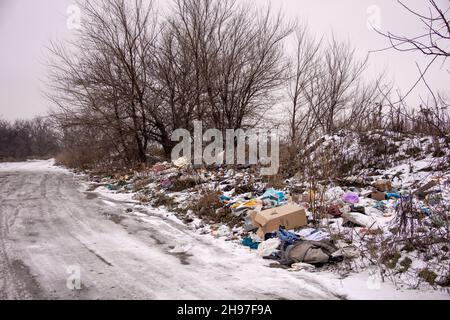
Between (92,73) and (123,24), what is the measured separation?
6.44 feet

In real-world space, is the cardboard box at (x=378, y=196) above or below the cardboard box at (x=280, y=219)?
above

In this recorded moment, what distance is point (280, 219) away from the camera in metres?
4.72

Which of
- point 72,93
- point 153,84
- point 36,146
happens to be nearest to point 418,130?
point 153,84

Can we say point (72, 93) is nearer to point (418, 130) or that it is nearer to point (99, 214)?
point (99, 214)

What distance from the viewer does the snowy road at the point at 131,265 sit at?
124 inches

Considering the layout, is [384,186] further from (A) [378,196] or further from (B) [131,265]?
(B) [131,265]

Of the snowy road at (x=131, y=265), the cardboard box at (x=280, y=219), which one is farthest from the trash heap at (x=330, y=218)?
the snowy road at (x=131, y=265)

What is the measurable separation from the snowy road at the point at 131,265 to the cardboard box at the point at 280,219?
428 millimetres

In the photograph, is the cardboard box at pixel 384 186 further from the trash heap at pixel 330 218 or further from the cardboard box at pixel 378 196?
the cardboard box at pixel 378 196

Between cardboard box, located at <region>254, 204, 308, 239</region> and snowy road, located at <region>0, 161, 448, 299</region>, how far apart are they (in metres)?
0.43

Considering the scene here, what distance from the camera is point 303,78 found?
1372cm

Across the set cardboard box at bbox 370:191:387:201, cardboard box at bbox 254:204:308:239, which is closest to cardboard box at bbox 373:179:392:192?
cardboard box at bbox 370:191:387:201

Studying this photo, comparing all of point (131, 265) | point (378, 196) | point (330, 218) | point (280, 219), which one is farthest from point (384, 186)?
point (131, 265)

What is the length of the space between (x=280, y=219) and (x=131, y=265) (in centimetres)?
200
